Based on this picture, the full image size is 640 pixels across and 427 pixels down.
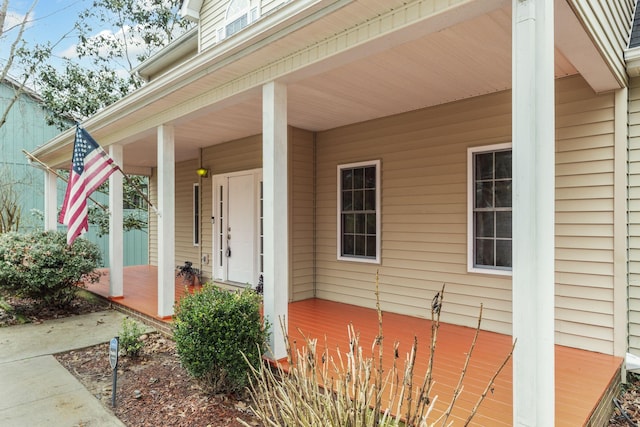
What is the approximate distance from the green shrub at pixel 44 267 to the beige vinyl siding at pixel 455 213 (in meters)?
4.03

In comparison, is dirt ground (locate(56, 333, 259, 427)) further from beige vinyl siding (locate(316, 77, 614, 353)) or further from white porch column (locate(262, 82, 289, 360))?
beige vinyl siding (locate(316, 77, 614, 353))

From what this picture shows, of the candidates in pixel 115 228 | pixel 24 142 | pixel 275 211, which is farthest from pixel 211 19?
pixel 24 142

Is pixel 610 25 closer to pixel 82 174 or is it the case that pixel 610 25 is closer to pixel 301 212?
pixel 301 212

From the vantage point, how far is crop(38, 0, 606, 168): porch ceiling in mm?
2898

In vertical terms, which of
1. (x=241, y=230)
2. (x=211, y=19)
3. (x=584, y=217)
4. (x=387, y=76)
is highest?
(x=211, y=19)

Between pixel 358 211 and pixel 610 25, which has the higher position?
pixel 610 25

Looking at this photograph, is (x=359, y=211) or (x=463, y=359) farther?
(x=359, y=211)

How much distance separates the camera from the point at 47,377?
385 centimetres

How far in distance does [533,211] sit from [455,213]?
270cm

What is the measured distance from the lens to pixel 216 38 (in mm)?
7363

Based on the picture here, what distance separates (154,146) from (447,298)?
6261mm

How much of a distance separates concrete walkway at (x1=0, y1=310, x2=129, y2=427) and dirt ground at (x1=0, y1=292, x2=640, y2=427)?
12cm

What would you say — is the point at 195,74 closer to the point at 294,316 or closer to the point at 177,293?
the point at 294,316

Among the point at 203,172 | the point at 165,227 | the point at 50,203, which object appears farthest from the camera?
the point at 50,203
